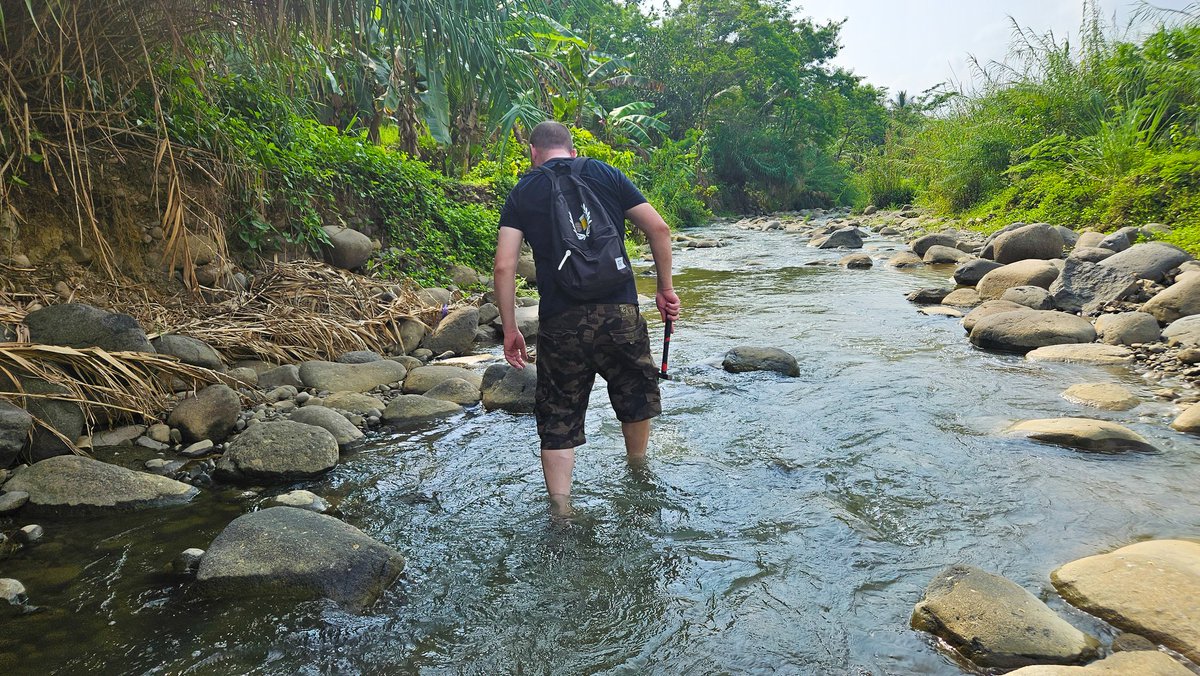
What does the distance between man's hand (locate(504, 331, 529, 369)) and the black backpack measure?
38 centimetres

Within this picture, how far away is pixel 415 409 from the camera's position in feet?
17.2

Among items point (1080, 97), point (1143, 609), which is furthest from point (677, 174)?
point (1143, 609)

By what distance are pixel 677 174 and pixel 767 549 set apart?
2379cm

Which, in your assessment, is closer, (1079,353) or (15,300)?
(15,300)

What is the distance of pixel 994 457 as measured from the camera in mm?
4238

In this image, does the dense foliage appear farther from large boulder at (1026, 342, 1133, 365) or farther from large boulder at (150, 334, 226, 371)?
large boulder at (150, 334, 226, 371)

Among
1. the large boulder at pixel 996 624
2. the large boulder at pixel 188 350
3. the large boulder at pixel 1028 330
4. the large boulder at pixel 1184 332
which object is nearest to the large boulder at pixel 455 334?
the large boulder at pixel 188 350

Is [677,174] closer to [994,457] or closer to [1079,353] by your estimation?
[1079,353]

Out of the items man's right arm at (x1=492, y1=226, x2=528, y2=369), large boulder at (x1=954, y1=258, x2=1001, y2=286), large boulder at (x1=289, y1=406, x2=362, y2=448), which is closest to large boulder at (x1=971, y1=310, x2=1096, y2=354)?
large boulder at (x1=954, y1=258, x2=1001, y2=286)

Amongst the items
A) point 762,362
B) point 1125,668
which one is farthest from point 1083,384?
point 1125,668

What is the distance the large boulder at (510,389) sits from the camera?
5.43 metres

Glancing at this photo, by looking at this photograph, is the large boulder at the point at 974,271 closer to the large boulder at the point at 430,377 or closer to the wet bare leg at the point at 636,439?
the large boulder at the point at 430,377

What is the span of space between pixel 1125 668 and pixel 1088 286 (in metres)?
6.95

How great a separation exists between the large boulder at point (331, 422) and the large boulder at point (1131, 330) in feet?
21.7
